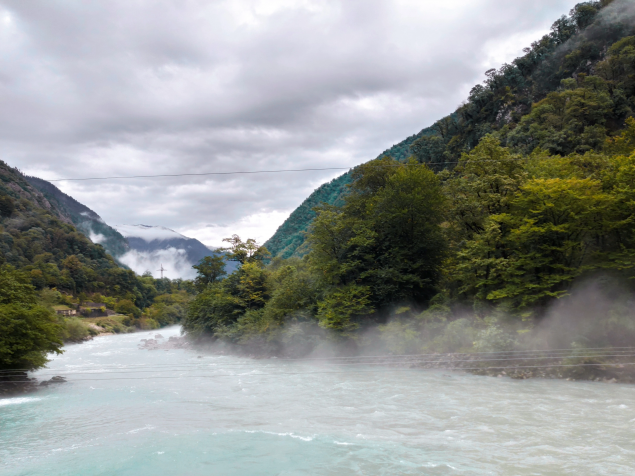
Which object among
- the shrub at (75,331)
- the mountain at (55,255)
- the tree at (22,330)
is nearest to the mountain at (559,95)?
the tree at (22,330)

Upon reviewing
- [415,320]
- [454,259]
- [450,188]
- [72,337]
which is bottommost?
[72,337]

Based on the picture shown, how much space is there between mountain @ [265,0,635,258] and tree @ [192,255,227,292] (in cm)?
1230

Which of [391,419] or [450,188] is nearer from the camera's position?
[391,419]

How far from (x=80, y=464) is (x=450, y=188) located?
25370mm

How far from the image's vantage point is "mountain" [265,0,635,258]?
46.1 meters

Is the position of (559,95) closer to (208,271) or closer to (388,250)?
(388,250)

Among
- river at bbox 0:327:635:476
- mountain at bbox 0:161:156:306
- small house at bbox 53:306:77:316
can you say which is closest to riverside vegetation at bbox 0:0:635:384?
river at bbox 0:327:635:476

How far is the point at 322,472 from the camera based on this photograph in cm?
982

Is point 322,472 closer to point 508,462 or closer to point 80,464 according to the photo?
point 508,462

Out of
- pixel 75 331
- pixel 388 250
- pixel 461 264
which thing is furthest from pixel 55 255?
pixel 461 264

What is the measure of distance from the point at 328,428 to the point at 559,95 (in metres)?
56.2

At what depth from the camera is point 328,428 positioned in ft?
43.2

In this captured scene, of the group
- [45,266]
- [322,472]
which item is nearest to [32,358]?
[322,472]

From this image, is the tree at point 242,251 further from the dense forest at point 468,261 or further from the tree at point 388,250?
the tree at point 388,250
